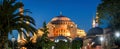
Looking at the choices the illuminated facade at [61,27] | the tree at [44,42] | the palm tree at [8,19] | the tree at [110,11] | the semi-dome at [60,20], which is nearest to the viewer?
the palm tree at [8,19]

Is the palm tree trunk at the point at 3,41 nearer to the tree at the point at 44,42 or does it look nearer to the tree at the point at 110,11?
the tree at the point at 110,11

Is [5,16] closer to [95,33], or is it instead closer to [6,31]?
[6,31]

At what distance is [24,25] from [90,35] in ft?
245

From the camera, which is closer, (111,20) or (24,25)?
(24,25)

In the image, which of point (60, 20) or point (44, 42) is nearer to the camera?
point (44, 42)

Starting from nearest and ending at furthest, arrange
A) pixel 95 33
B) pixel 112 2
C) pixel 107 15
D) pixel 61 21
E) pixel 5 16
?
pixel 5 16 < pixel 112 2 < pixel 107 15 < pixel 95 33 < pixel 61 21

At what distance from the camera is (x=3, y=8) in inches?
947

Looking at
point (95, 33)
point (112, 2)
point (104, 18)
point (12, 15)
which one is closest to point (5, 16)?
point (12, 15)

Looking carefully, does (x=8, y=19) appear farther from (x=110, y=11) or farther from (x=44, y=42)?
(x=44, y=42)

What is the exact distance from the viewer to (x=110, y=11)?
38.7 metres

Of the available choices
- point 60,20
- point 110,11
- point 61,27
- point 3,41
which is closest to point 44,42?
point 110,11

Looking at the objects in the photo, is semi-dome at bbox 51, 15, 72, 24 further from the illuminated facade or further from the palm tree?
the palm tree

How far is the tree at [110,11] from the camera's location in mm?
37094

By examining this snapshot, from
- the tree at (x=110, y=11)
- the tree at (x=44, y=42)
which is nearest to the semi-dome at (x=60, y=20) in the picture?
the tree at (x=44, y=42)
